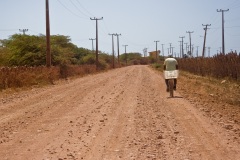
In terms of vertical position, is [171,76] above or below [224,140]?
above

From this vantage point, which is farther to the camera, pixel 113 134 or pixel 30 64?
pixel 30 64

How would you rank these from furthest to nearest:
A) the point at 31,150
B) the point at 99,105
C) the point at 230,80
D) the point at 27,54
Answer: the point at 27,54, the point at 230,80, the point at 99,105, the point at 31,150

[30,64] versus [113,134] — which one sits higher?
[30,64]

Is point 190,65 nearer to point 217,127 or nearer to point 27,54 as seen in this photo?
point 27,54

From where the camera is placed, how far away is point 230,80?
28.4m

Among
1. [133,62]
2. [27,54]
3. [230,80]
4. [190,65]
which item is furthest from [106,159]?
[133,62]

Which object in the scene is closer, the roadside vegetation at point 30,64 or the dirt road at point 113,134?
the dirt road at point 113,134

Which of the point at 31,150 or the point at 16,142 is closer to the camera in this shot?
the point at 31,150

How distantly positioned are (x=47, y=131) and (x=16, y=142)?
1.16m

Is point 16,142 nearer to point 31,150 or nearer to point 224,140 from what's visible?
point 31,150

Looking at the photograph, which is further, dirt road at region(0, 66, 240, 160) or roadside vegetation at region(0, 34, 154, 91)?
roadside vegetation at region(0, 34, 154, 91)

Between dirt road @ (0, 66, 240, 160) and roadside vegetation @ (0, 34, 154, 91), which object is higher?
roadside vegetation @ (0, 34, 154, 91)

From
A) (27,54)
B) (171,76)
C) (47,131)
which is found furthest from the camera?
(27,54)

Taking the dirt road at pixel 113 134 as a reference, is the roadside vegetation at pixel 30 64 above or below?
above
